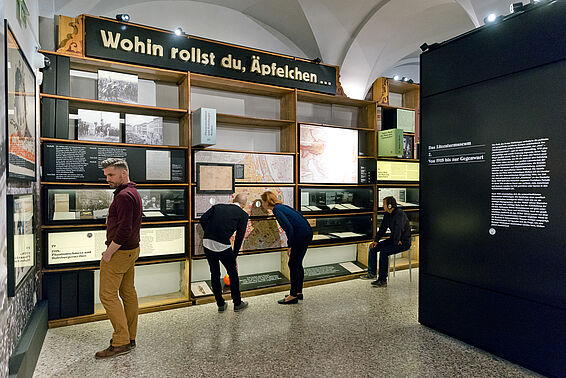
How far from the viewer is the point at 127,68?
4.21 metres

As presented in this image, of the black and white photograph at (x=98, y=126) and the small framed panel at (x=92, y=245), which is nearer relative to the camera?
the small framed panel at (x=92, y=245)

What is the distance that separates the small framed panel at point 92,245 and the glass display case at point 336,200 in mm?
1969

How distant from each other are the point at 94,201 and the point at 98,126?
0.87m

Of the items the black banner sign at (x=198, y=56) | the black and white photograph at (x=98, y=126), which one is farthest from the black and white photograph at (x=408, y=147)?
the black and white photograph at (x=98, y=126)

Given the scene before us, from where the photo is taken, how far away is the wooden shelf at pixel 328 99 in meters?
5.46

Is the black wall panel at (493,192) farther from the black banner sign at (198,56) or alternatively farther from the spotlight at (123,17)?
the spotlight at (123,17)

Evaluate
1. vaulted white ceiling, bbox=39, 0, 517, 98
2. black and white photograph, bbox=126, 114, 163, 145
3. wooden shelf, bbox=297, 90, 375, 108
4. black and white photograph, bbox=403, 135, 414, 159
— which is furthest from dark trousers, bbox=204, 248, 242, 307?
black and white photograph, bbox=403, 135, 414, 159

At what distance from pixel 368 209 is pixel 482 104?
3049 mm

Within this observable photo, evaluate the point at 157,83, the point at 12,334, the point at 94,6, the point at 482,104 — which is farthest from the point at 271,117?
the point at 12,334

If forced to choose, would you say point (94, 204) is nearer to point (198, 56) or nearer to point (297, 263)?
point (198, 56)

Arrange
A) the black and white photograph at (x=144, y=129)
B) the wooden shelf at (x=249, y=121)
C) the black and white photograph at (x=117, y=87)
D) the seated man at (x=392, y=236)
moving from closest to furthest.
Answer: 1. the black and white photograph at (x=117, y=87)
2. the black and white photograph at (x=144, y=129)
3. the wooden shelf at (x=249, y=121)
4. the seated man at (x=392, y=236)

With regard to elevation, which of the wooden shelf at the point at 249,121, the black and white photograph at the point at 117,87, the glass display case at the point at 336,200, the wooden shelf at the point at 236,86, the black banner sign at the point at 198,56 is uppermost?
the black banner sign at the point at 198,56

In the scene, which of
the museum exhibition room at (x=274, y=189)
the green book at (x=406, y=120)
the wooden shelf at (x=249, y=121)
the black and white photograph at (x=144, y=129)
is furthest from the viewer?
the green book at (x=406, y=120)

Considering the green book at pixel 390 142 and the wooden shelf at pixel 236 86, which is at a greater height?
the wooden shelf at pixel 236 86
